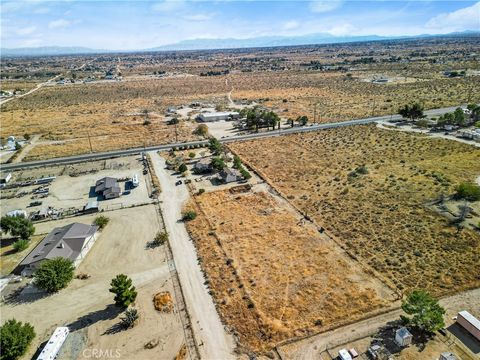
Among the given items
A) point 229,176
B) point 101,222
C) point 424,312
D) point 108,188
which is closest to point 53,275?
point 101,222

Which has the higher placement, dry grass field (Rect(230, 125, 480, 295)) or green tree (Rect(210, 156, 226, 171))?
green tree (Rect(210, 156, 226, 171))

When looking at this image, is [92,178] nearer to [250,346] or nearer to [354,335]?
[250,346]

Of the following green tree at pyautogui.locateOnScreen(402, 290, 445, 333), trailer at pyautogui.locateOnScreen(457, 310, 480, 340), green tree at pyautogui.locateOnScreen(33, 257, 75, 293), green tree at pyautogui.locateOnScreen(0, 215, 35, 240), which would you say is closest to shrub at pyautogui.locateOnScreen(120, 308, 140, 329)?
green tree at pyautogui.locateOnScreen(33, 257, 75, 293)

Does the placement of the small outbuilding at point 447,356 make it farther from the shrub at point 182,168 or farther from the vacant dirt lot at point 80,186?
the shrub at point 182,168

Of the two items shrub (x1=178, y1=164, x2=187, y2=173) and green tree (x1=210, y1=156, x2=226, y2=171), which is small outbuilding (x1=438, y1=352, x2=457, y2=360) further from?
shrub (x1=178, y1=164, x2=187, y2=173)

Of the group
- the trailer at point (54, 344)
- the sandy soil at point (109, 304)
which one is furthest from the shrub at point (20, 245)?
the trailer at point (54, 344)

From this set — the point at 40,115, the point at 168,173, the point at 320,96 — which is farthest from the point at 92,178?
the point at 320,96

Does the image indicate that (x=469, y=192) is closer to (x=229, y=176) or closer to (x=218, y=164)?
(x=229, y=176)
